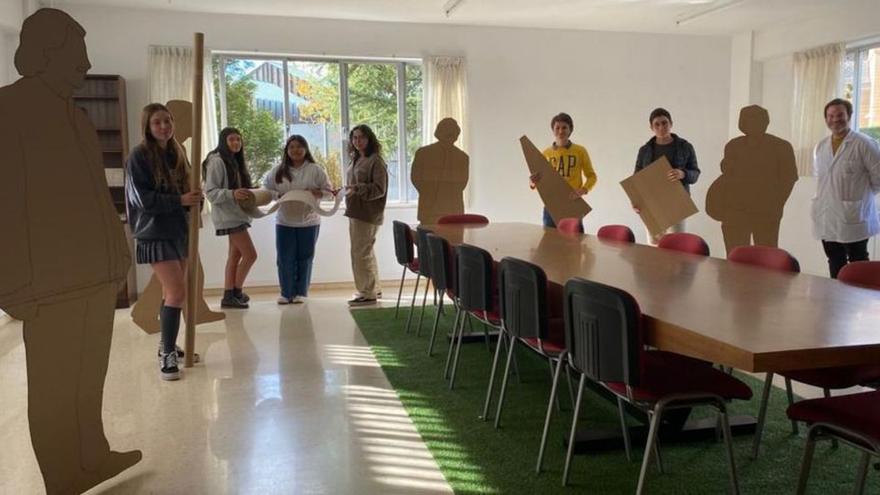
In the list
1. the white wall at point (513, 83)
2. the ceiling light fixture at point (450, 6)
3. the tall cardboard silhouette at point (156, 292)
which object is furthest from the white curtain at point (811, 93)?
the tall cardboard silhouette at point (156, 292)

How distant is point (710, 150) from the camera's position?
764 cm

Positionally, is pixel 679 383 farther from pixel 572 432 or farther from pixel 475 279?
pixel 475 279

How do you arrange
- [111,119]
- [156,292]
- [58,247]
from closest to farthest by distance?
[58,247], [156,292], [111,119]

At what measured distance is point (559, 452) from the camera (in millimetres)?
2533

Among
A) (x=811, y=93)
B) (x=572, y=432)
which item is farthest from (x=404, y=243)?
(x=811, y=93)

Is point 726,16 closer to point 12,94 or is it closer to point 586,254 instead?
point 586,254

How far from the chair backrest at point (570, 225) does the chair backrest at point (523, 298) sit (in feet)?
5.59

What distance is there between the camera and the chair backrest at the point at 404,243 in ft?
15.2

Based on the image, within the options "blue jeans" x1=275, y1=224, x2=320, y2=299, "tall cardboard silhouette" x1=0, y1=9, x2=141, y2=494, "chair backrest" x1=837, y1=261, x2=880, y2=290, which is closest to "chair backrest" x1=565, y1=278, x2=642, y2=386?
"chair backrest" x1=837, y1=261, x2=880, y2=290

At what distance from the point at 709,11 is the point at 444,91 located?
2706mm

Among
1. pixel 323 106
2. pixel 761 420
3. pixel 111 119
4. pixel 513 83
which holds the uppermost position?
pixel 513 83

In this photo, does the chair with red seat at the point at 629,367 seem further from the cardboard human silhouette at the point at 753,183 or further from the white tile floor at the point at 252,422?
the cardboard human silhouette at the point at 753,183

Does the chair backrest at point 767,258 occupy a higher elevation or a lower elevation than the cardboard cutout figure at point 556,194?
lower

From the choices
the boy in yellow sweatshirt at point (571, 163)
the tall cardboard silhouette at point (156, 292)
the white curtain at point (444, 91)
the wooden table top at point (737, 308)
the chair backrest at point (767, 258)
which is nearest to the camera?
the wooden table top at point (737, 308)
